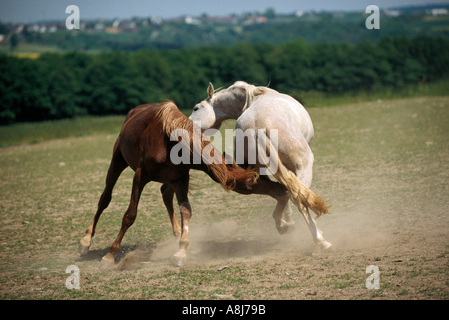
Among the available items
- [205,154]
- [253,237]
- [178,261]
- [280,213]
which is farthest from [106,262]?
[280,213]

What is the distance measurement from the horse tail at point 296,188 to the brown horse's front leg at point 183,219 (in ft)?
3.27

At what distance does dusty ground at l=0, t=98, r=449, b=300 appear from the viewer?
3.88 metres

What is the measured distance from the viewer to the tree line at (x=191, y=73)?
110 feet

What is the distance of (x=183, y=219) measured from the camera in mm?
4840

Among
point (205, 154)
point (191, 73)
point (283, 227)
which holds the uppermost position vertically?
point (191, 73)

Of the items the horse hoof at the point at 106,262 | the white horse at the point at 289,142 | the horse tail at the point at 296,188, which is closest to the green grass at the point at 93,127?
the horse hoof at the point at 106,262

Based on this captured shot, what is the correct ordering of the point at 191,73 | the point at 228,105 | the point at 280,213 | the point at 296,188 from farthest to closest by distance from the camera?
1. the point at 191,73
2. the point at 228,105
3. the point at 280,213
4. the point at 296,188

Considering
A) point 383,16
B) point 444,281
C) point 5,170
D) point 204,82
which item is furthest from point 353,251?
Answer: point 383,16

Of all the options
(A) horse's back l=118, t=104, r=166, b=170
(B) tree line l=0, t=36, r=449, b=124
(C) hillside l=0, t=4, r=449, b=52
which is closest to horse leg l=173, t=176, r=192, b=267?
(A) horse's back l=118, t=104, r=166, b=170

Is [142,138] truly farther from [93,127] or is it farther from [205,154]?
[93,127]

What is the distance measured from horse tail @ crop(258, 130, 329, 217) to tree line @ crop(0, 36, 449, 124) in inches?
1036

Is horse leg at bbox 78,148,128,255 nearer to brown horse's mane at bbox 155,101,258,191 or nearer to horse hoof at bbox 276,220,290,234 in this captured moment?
brown horse's mane at bbox 155,101,258,191

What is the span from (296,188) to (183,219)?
1282 mm

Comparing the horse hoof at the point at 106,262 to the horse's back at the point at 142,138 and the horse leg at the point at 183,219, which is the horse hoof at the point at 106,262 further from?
the horse's back at the point at 142,138
